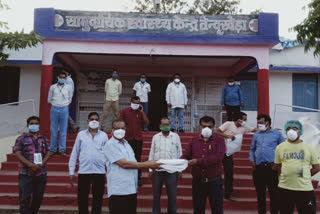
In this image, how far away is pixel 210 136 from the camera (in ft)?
15.3

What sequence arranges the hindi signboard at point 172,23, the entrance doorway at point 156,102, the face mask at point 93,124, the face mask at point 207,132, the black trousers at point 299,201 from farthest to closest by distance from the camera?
the entrance doorway at point 156,102 < the hindi signboard at point 172,23 < the face mask at point 93,124 < the face mask at point 207,132 < the black trousers at point 299,201

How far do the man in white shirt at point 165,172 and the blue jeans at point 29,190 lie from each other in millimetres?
1728

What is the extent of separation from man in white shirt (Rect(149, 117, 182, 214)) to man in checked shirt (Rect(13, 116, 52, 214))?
5.66 ft

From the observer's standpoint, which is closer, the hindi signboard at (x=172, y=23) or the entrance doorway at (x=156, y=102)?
the hindi signboard at (x=172, y=23)

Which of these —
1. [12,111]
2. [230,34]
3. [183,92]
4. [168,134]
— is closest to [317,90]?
[230,34]

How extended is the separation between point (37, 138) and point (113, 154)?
6.36ft

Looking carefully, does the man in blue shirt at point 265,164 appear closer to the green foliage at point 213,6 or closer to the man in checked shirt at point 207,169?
the man in checked shirt at point 207,169

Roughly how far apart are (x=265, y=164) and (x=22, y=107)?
8523mm

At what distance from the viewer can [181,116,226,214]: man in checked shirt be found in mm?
4516

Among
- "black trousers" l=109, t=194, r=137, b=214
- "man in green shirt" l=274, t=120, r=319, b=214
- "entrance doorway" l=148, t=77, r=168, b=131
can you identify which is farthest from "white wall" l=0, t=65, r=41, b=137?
"man in green shirt" l=274, t=120, r=319, b=214

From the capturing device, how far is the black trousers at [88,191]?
5000mm

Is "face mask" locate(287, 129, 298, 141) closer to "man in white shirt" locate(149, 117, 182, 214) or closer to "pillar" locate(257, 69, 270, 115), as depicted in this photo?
"man in white shirt" locate(149, 117, 182, 214)

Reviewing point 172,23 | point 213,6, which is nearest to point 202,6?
point 213,6

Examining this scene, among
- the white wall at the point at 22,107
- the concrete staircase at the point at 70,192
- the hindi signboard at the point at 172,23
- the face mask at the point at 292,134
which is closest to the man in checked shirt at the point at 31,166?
the concrete staircase at the point at 70,192
